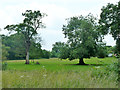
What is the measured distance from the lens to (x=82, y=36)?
3506 cm

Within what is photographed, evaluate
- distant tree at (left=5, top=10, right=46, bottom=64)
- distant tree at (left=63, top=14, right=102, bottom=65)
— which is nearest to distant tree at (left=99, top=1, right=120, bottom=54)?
distant tree at (left=63, top=14, right=102, bottom=65)

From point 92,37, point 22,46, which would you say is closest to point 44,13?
Answer: point 22,46

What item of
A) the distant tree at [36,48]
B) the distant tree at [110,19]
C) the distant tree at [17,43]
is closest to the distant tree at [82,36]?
the distant tree at [110,19]

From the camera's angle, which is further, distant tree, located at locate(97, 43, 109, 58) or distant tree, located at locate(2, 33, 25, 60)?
distant tree, located at locate(2, 33, 25, 60)

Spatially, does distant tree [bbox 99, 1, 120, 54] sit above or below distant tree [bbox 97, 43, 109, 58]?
above

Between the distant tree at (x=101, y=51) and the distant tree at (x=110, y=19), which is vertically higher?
the distant tree at (x=110, y=19)

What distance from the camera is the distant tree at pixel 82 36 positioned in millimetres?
34106

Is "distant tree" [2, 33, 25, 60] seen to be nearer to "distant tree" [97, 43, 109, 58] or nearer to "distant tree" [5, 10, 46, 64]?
"distant tree" [5, 10, 46, 64]

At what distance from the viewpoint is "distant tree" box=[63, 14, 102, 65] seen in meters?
34.1

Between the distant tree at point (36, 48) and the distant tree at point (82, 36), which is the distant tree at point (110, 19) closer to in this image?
the distant tree at point (82, 36)

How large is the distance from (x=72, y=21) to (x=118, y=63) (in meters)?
32.3

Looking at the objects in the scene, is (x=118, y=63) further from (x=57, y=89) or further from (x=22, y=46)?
(x=22, y=46)

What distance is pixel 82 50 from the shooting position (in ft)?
111

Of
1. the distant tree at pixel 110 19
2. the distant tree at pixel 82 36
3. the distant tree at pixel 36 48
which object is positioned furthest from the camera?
the distant tree at pixel 36 48
